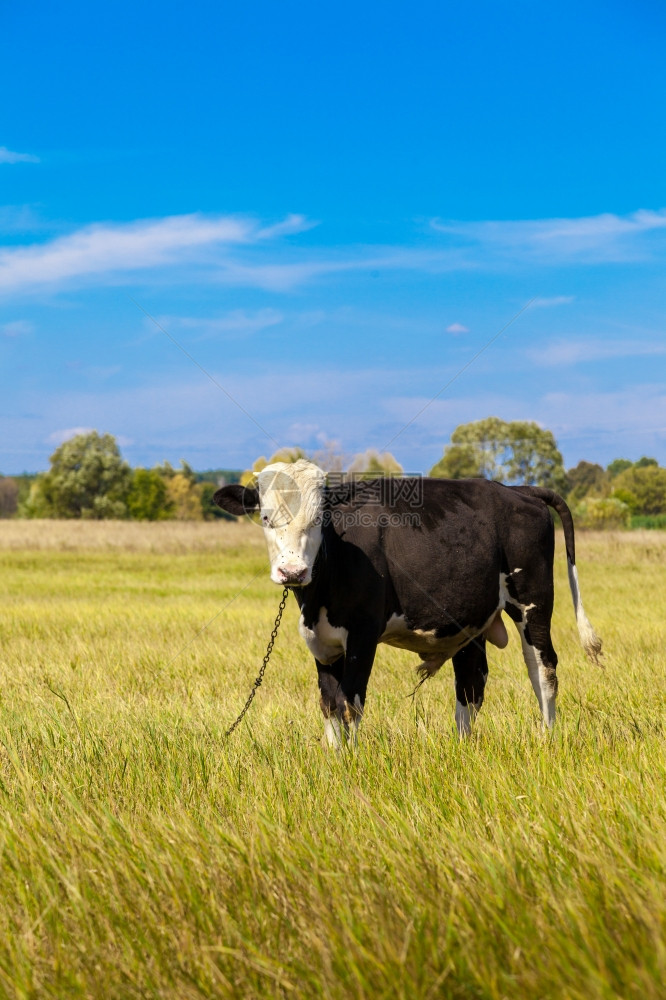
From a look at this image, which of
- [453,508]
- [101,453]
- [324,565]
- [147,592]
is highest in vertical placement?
[101,453]

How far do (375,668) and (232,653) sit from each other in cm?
173

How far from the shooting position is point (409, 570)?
615cm

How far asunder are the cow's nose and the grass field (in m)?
1.03

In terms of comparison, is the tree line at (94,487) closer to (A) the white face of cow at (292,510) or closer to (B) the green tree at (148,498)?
(B) the green tree at (148,498)

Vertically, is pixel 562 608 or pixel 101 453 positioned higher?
pixel 101 453

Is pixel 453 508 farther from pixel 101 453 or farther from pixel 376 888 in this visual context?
pixel 101 453

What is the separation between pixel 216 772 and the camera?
15.3 feet

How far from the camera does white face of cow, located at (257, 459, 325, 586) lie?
17.1 ft

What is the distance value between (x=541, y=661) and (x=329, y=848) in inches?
148

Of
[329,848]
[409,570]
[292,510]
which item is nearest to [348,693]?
[409,570]

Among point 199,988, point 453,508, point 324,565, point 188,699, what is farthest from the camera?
point 188,699

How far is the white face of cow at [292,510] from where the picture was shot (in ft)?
17.1

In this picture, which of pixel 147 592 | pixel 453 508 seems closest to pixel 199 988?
pixel 453 508

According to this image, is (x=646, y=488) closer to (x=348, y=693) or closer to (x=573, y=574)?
(x=573, y=574)
